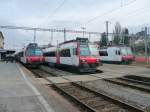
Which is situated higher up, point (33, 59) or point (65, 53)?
point (65, 53)

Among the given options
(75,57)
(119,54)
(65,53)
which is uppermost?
(65,53)

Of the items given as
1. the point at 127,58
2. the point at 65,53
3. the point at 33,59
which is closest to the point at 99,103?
the point at 65,53

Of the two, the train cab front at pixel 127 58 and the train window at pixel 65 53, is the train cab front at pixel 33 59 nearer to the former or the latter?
the train window at pixel 65 53

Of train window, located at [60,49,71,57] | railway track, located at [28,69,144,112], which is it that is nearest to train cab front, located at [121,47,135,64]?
train window, located at [60,49,71,57]

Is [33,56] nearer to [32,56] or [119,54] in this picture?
[32,56]

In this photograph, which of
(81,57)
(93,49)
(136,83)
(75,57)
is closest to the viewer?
(136,83)

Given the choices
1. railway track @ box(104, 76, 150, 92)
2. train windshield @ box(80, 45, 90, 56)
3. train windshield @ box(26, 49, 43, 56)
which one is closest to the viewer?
railway track @ box(104, 76, 150, 92)

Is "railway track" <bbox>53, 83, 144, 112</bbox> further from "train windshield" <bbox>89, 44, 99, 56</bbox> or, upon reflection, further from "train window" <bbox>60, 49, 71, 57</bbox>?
"train window" <bbox>60, 49, 71, 57</bbox>

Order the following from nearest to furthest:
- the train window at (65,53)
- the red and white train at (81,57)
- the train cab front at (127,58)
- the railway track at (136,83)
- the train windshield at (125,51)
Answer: the railway track at (136,83), the red and white train at (81,57), the train window at (65,53), the train cab front at (127,58), the train windshield at (125,51)

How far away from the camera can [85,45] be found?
97.6ft

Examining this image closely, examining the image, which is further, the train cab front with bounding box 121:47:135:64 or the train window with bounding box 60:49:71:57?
the train cab front with bounding box 121:47:135:64

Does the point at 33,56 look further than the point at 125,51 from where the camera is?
No

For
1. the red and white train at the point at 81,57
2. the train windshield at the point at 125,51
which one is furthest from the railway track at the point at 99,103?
the train windshield at the point at 125,51

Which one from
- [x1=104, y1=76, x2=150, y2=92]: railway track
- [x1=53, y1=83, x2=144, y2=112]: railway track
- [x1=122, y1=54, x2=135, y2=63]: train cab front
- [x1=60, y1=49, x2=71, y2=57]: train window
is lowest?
[x1=53, y1=83, x2=144, y2=112]: railway track
